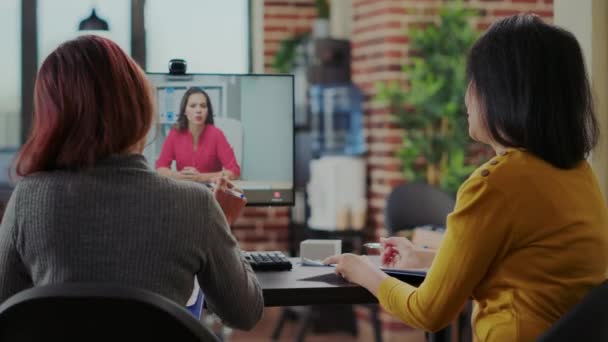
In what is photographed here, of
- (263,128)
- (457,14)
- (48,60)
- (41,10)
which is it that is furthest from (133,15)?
(48,60)

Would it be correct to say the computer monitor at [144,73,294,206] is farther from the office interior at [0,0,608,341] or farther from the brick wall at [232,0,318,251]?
the brick wall at [232,0,318,251]

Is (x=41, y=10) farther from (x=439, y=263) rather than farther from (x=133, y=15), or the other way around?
(x=439, y=263)

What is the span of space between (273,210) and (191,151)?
3.82 m

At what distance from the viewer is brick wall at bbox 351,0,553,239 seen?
198 inches

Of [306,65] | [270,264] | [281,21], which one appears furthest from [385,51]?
[270,264]

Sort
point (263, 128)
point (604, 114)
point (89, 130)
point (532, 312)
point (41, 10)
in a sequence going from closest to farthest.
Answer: point (89, 130) < point (532, 312) < point (263, 128) < point (604, 114) < point (41, 10)

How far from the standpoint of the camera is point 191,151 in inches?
93.3

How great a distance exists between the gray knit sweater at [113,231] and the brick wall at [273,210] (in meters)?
4.60

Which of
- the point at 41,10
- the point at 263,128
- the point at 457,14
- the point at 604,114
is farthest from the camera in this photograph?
the point at 41,10

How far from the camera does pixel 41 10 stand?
6137 millimetres

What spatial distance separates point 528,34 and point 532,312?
491 mm

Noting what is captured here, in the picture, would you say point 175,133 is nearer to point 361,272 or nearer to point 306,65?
point 361,272

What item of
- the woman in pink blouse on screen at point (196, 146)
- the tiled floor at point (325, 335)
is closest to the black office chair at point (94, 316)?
the woman in pink blouse on screen at point (196, 146)

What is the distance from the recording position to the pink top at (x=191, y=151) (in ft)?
7.78
